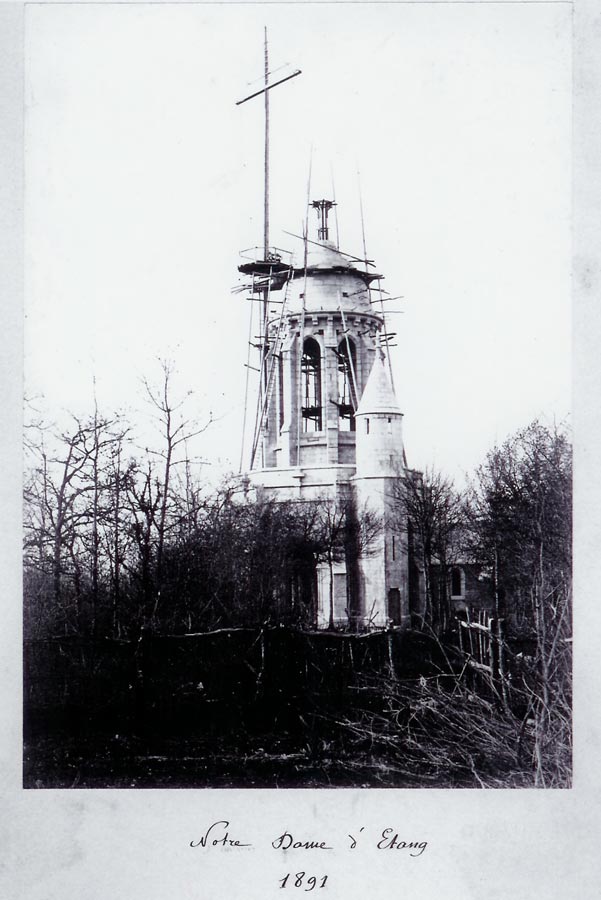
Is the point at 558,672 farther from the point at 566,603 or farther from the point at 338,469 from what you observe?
the point at 338,469

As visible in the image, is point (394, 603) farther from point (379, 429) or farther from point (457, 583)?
point (457, 583)

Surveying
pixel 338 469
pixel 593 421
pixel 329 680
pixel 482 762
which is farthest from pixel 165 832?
pixel 338 469

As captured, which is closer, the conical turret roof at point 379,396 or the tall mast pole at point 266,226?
the tall mast pole at point 266,226

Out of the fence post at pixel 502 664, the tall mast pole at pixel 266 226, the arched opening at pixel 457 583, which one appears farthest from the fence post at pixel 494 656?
the arched opening at pixel 457 583

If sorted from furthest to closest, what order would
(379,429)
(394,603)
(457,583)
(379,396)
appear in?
(457,583)
(379,396)
(379,429)
(394,603)

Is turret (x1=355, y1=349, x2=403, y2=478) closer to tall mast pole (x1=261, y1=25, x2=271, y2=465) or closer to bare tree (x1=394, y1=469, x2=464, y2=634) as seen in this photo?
bare tree (x1=394, y1=469, x2=464, y2=634)

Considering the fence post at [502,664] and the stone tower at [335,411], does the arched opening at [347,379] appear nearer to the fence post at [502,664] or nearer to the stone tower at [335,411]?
the stone tower at [335,411]
